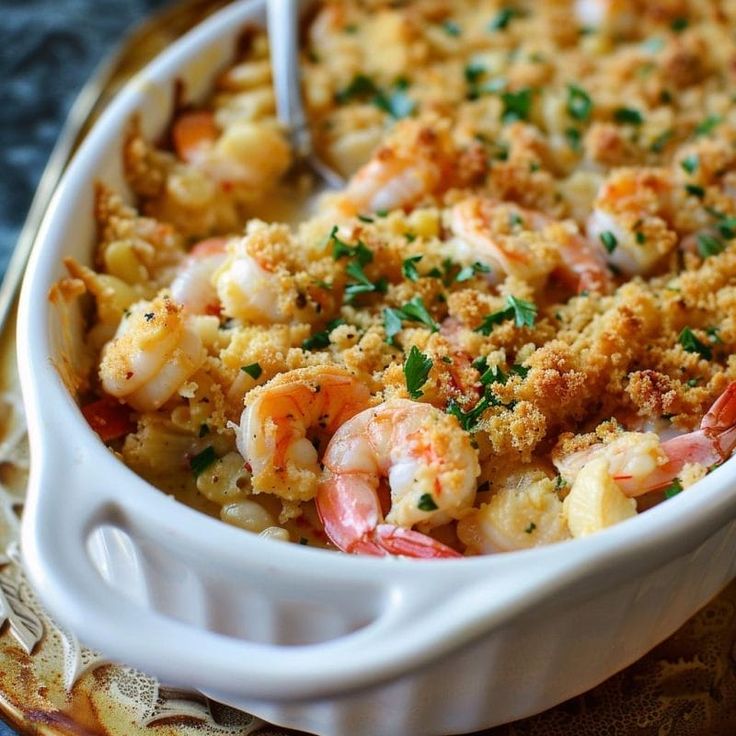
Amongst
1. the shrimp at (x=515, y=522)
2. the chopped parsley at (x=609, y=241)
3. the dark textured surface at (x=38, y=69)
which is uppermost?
the chopped parsley at (x=609, y=241)

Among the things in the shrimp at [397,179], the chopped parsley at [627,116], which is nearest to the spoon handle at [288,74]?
the shrimp at [397,179]

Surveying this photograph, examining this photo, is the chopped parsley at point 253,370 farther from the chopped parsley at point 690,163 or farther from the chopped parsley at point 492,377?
the chopped parsley at point 690,163

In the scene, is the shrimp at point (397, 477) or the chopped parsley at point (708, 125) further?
the chopped parsley at point (708, 125)

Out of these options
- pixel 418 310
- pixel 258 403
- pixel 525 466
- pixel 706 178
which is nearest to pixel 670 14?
pixel 706 178

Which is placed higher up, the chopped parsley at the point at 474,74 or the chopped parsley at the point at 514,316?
the chopped parsley at the point at 474,74

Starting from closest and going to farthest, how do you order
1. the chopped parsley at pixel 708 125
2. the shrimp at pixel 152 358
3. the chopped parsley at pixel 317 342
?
the shrimp at pixel 152 358 → the chopped parsley at pixel 317 342 → the chopped parsley at pixel 708 125

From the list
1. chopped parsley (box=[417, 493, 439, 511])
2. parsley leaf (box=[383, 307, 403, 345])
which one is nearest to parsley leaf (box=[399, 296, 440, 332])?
parsley leaf (box=[383, 307, 403, 345])

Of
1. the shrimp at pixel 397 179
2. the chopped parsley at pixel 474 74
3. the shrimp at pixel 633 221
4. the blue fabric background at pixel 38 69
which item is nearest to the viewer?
the shrimp at pixel 633 221

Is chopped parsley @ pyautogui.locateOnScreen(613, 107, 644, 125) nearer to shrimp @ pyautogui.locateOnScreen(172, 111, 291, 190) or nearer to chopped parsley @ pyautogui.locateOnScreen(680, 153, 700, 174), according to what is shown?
chopped parsley @ pyautogui.locateOnScreen(680, 153, 700, 174)
